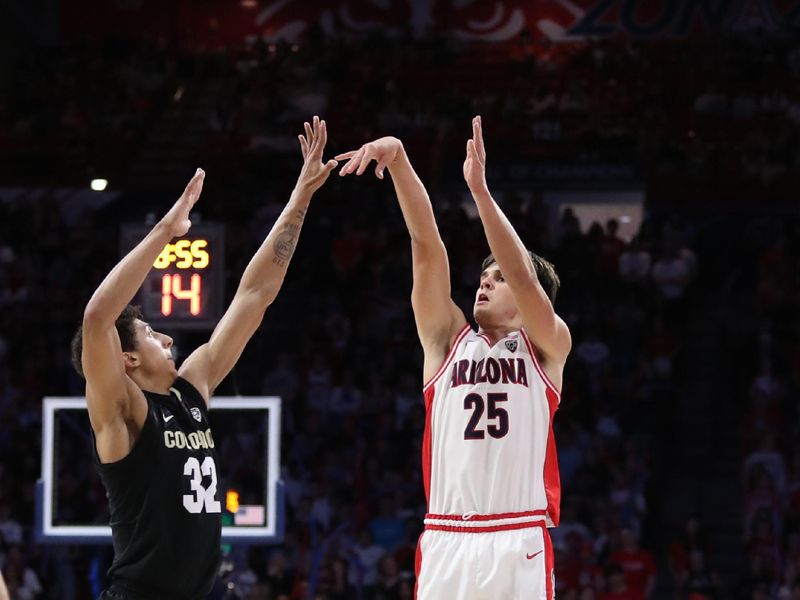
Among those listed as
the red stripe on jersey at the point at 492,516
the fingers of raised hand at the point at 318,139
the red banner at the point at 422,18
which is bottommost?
the red stripe on jersey at the point at 492,516

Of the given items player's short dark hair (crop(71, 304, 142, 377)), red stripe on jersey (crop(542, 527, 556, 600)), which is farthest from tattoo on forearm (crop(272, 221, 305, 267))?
red stripe on jersey (crop(542, 527, 556, 600))

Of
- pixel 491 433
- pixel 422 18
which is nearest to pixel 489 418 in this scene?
pixel 491 433

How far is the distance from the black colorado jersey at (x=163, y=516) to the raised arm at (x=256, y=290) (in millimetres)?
449

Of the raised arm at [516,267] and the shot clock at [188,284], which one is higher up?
the shot clock at [188,284]

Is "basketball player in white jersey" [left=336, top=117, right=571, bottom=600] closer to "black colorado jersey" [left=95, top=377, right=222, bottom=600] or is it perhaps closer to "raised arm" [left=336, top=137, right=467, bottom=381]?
"raised arm" [left=336, top=137, right=467, bottom=381]

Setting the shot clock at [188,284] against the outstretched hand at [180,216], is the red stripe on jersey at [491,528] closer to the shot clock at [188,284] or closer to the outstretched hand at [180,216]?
the outstretched hand at [180,216]

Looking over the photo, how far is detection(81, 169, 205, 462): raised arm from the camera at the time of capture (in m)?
4.86

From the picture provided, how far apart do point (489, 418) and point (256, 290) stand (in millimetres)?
1078

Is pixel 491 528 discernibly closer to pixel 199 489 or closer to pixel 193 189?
pixel 199 489

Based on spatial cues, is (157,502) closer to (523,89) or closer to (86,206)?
(86,206)

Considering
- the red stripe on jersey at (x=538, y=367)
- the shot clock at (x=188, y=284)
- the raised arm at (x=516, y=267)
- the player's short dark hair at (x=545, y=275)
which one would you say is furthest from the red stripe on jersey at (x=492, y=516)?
the shot clock at (x=188, y=284)

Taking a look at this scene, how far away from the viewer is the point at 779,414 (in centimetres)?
1435

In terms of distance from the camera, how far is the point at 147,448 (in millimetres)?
5078

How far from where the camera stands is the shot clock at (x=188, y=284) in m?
9.96
